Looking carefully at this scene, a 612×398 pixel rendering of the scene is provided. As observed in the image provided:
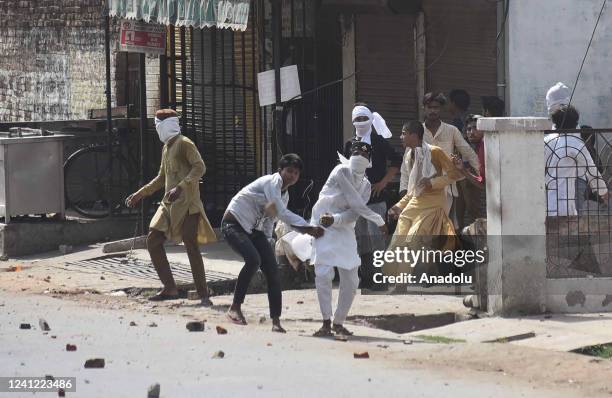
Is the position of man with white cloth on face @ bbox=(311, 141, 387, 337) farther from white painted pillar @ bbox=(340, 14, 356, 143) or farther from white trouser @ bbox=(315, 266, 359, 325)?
white painted pillar @ bbox=(340, 14, 356, 143)

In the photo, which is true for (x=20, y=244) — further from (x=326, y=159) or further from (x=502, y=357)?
(x=502, y=357)

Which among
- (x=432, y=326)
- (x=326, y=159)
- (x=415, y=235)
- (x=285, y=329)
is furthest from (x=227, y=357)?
(x=326, y=159)

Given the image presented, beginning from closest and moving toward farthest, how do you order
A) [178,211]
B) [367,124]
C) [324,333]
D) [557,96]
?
1. [324,333]
2. [178,211]
3. [557,96]
4. [367,124]

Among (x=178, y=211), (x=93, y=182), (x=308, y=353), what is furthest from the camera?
(x=93, y=182)

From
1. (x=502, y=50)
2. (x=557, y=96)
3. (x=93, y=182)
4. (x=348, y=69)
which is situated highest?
(x=502, y=50)

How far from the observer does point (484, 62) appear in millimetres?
13133

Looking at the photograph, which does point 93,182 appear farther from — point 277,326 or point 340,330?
point 340,330

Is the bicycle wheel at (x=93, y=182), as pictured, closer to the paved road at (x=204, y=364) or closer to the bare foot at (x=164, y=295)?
the bare foot at (x=164, y=295)

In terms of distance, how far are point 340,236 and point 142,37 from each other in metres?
5.32

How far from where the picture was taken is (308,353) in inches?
314

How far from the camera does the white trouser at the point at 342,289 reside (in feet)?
28.8

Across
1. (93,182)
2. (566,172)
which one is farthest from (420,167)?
(93,182)

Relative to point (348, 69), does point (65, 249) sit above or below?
below

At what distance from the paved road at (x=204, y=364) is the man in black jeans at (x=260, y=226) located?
10.5 inches
